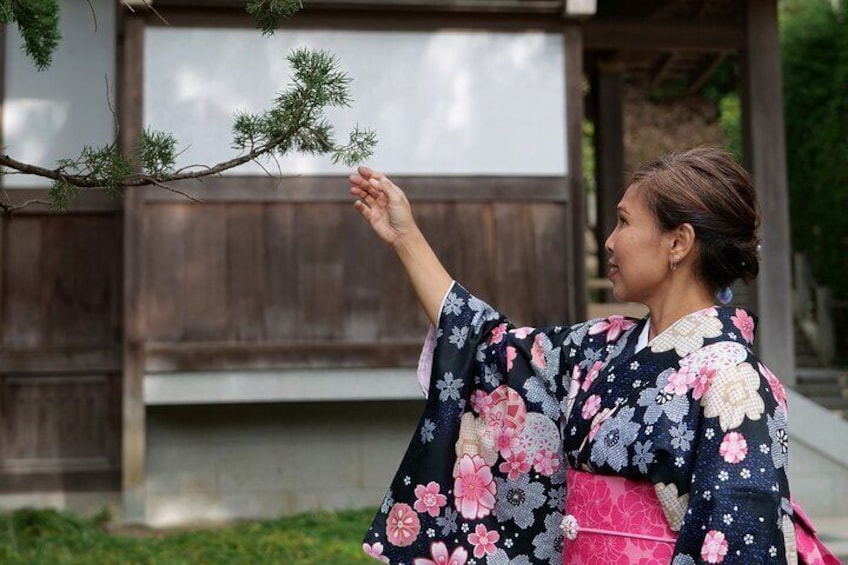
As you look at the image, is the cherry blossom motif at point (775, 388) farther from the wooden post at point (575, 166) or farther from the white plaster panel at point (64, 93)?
the white plaster panel at point (64, 93)

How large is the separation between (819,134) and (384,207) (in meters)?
12.0

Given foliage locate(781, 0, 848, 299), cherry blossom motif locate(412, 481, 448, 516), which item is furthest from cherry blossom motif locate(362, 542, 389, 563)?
foliage locate(781, 0, 848, 299)

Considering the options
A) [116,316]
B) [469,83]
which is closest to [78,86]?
[116,316]

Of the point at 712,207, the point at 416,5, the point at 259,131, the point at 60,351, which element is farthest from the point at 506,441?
the point at 60,351

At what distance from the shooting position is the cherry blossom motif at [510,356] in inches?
109

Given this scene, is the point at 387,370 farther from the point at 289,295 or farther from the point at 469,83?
the point at 469,83

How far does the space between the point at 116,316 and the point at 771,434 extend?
6345mm

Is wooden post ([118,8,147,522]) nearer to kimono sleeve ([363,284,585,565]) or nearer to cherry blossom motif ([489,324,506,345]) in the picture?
kimono sleeve ([363,284,585,565])

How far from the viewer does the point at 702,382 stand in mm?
2217

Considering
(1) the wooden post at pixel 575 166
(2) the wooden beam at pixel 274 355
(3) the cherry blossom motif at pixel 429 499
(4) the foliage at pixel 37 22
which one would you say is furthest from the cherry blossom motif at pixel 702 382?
(1) the wooden post at pixel 575 166

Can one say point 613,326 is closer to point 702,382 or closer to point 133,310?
point 702,382

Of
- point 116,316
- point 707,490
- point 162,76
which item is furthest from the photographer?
point 116,316

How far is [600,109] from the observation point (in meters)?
11.3

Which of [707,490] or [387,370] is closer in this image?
[707,490]
